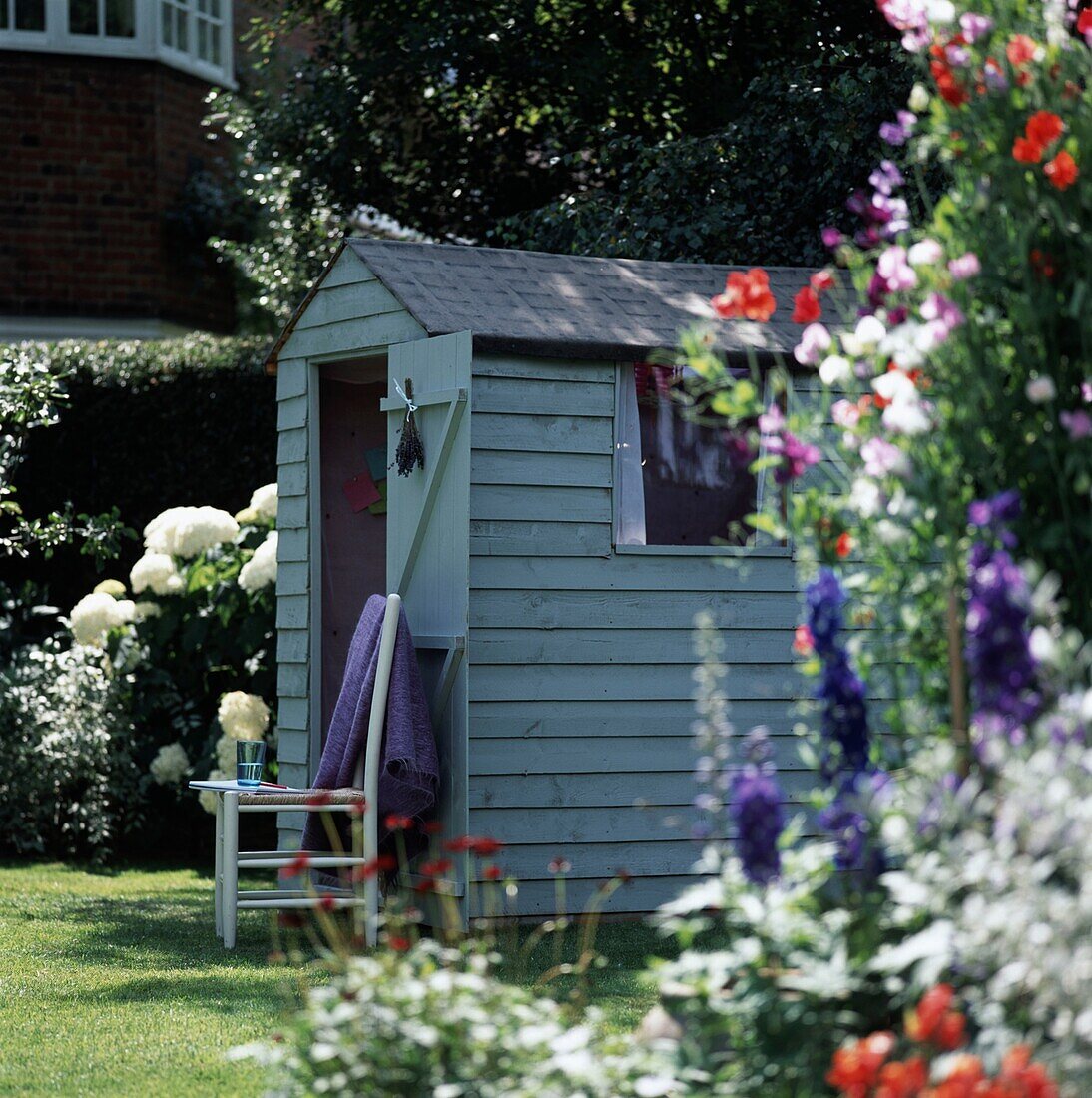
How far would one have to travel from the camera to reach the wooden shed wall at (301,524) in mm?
7512

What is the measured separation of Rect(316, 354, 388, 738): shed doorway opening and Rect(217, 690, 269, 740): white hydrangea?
1.74 feet

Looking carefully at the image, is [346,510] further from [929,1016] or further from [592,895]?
[929,1016]

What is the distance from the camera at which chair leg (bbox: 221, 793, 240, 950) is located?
6258 millimetres

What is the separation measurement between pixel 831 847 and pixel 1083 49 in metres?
1.57

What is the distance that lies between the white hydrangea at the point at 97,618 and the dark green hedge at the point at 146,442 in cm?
145

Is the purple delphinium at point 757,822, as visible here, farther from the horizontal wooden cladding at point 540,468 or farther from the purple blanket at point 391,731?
the horizontal wooden cladding at point 540,468

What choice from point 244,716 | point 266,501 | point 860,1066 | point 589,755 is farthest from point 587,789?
point 860,1066

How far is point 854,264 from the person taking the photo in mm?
3465

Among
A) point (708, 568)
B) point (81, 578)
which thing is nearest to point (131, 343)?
point (81, 578)

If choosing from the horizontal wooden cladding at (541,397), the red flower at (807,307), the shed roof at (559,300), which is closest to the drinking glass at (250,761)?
the horizontal wooden cladding at (541,397)

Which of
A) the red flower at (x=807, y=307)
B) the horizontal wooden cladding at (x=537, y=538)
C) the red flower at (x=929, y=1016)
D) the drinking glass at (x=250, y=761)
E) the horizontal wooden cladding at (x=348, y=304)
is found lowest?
the drinking glass at (x=250, y=761)

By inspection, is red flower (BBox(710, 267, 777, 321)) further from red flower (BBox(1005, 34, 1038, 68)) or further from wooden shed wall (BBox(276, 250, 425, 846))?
wooden shed wall (BBox(276, 250, 425, 846))

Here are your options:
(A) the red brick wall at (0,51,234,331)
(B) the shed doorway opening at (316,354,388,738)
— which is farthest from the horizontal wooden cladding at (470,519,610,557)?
(A) the red brick wall at (0,51,234,331)

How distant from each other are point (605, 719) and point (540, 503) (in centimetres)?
87
